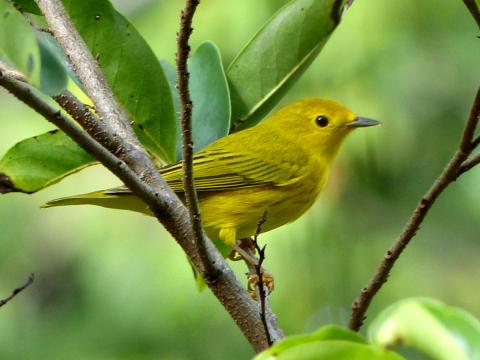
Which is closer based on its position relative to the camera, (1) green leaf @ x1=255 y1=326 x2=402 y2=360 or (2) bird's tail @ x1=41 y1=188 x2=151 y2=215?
(1) green leaf @ x1=255 y1=326 x2=402 y2=360

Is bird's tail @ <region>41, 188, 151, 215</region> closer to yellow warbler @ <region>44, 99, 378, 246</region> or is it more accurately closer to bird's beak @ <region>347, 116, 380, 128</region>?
yellow warbler @ <region>44, 99, 378, 246</region>

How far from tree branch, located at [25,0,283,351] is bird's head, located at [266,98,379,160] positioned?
77.2 inches

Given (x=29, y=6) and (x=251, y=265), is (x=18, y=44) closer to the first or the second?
(x=29, y=6)

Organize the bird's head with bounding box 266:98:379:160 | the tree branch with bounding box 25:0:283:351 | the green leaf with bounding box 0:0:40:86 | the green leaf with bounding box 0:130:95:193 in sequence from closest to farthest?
the green leaf with bounding box 0:0:40:86 → the tree branch with bounding box 25:0:283:351 → the green leaf with bounding box 0:130:95:193 → the bird's head with bounding box 266:98:379:160

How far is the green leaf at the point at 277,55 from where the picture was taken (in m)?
2.70

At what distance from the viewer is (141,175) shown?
222 centimetres

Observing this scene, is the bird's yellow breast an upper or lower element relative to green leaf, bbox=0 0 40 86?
lower

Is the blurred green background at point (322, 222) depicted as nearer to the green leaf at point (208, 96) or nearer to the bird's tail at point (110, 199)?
the bird's tail at point (110, 199)

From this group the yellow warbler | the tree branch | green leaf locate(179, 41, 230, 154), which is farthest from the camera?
the yellow warbler

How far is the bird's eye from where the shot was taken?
4305 mm

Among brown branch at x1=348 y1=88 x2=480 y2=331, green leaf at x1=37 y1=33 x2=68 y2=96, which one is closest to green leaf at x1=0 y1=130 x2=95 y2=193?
green leaf at x1=37 y1=33 x2=68 y2=96

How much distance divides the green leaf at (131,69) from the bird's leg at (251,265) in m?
0.50

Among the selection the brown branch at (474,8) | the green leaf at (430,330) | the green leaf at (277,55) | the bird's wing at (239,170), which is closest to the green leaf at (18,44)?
the green leaf at (430,330)

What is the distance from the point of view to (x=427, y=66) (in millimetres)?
5469
